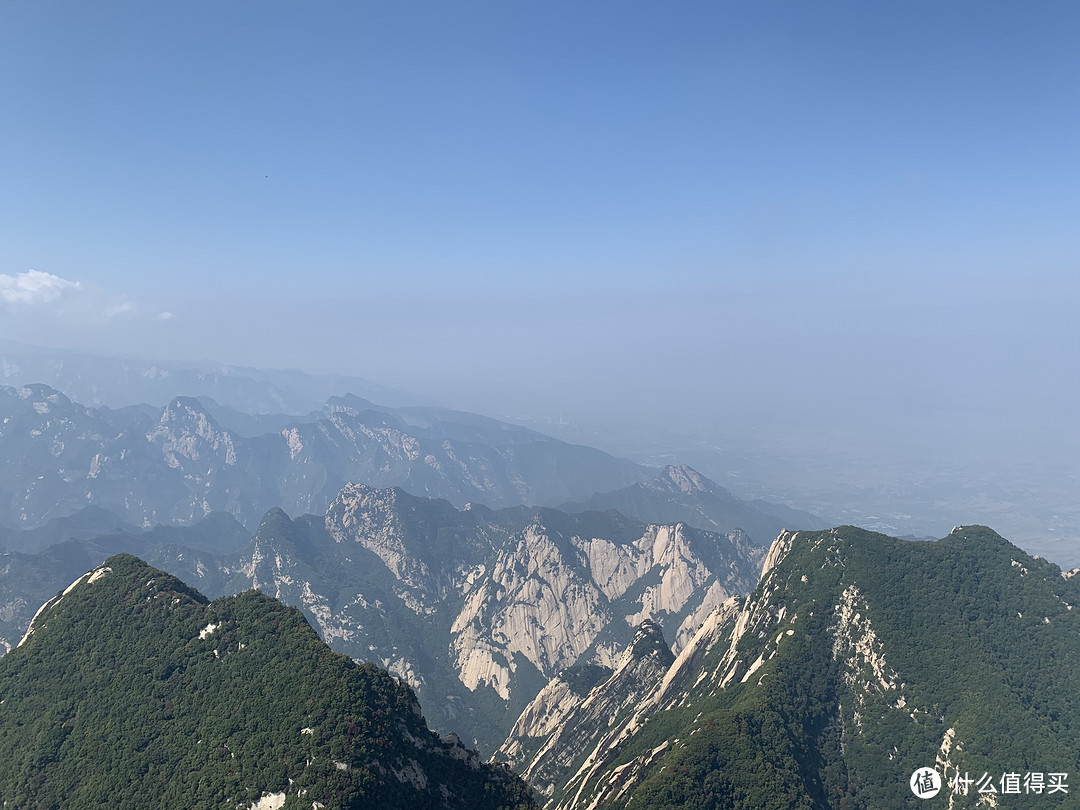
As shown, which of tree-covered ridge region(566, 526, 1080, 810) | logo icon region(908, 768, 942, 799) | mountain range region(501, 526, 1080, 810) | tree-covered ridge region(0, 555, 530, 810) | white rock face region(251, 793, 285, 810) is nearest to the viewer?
white rock face region(251, 793, 285, 810)

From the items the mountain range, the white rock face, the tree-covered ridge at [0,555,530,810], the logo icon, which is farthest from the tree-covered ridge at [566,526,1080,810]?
the white rock face

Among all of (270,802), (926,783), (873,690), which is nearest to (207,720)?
(270,802)

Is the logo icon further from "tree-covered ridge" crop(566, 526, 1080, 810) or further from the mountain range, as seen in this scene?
"tree-covered ridge" crop(566, 526, 1080, 810)

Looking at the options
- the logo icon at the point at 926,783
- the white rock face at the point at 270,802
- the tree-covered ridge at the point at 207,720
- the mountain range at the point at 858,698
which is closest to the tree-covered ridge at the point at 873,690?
the mountain range at the point at 858,698

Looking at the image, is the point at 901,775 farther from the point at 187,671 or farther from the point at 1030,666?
the point at 187,671

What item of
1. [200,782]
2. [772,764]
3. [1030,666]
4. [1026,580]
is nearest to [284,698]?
[200,782]
